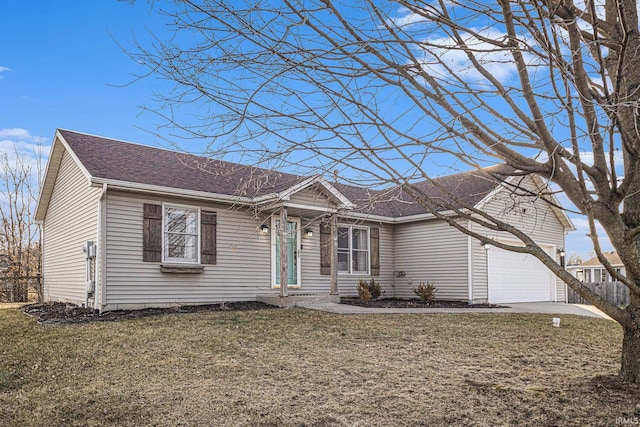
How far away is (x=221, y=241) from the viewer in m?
12.3

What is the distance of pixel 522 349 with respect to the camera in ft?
23.4

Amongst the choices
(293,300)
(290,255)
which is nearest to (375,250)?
(290,255)

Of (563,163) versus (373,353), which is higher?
(563,163)

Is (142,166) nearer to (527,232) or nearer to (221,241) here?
(221,241)

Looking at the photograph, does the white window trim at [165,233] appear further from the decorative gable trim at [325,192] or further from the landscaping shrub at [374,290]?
the landscaping shrub at [374,290]

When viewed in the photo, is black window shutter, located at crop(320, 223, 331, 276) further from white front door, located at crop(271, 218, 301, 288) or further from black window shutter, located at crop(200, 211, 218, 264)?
black window shutter, located at crop(200, 211, 218, 264)

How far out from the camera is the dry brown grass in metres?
4.14

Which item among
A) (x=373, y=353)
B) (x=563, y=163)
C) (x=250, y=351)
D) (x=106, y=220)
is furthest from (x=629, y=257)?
(x=106, y=220)

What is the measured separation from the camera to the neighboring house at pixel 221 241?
1084 cm

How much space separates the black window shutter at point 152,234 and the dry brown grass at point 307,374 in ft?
7.14

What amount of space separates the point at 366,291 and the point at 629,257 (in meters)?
10.2

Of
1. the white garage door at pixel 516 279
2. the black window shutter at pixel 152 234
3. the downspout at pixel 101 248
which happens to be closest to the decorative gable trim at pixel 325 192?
the black window shutter at pixel 152 234

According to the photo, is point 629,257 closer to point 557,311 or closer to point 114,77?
Answer: point 114,77

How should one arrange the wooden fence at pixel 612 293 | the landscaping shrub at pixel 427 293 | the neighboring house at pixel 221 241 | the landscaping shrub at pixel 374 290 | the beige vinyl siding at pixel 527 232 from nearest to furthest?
the neighboring house at pixel 221 241
the landscaping shrub at pixel 427 293
the beige vinyl siding at pixel 527 232
the landscaping shrub at pixel 374 290
the wooden fence at pixel 612 293
